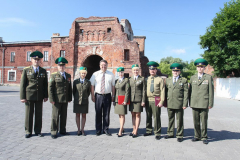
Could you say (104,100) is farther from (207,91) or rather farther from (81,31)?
(81,31)

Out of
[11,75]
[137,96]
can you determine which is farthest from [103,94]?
[11,75]

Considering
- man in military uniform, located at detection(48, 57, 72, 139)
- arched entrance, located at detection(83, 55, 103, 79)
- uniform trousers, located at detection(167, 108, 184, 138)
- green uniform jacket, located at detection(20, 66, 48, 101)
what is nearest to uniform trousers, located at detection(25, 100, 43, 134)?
green uniform jacket, located at detection(20, 66, 48, 101)

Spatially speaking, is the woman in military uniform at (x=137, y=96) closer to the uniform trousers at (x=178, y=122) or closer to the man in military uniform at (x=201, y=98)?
the uniform trousers at (x=178, y=122)

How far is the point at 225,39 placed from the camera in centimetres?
1844

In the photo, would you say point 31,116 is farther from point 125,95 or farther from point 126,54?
point 126,54

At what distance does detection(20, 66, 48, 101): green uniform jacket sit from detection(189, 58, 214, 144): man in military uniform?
13.9ft

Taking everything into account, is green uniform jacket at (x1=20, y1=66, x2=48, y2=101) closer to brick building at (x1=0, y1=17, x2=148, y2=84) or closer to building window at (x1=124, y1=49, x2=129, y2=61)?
brick building at (x1=0, y1=17, x2=148, y2=84)

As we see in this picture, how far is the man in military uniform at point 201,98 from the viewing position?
5160 millimetres

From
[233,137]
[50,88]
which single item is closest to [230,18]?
[233,137]

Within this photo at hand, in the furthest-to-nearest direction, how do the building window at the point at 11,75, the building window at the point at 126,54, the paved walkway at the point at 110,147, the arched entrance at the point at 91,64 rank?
the building window at the point at 11,75 → the arched entrance at the point at 91,64 → the building window at the point at 126,54 → the paved walkway at the point at 110,147

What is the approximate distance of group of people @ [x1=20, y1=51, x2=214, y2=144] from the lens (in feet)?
17.3

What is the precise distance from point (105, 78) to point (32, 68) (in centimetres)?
209

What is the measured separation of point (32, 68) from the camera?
5457 mm

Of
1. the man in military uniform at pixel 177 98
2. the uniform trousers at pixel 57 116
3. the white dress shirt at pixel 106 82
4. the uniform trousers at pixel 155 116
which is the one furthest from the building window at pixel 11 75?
the man in military uniform at pixel 177 98
